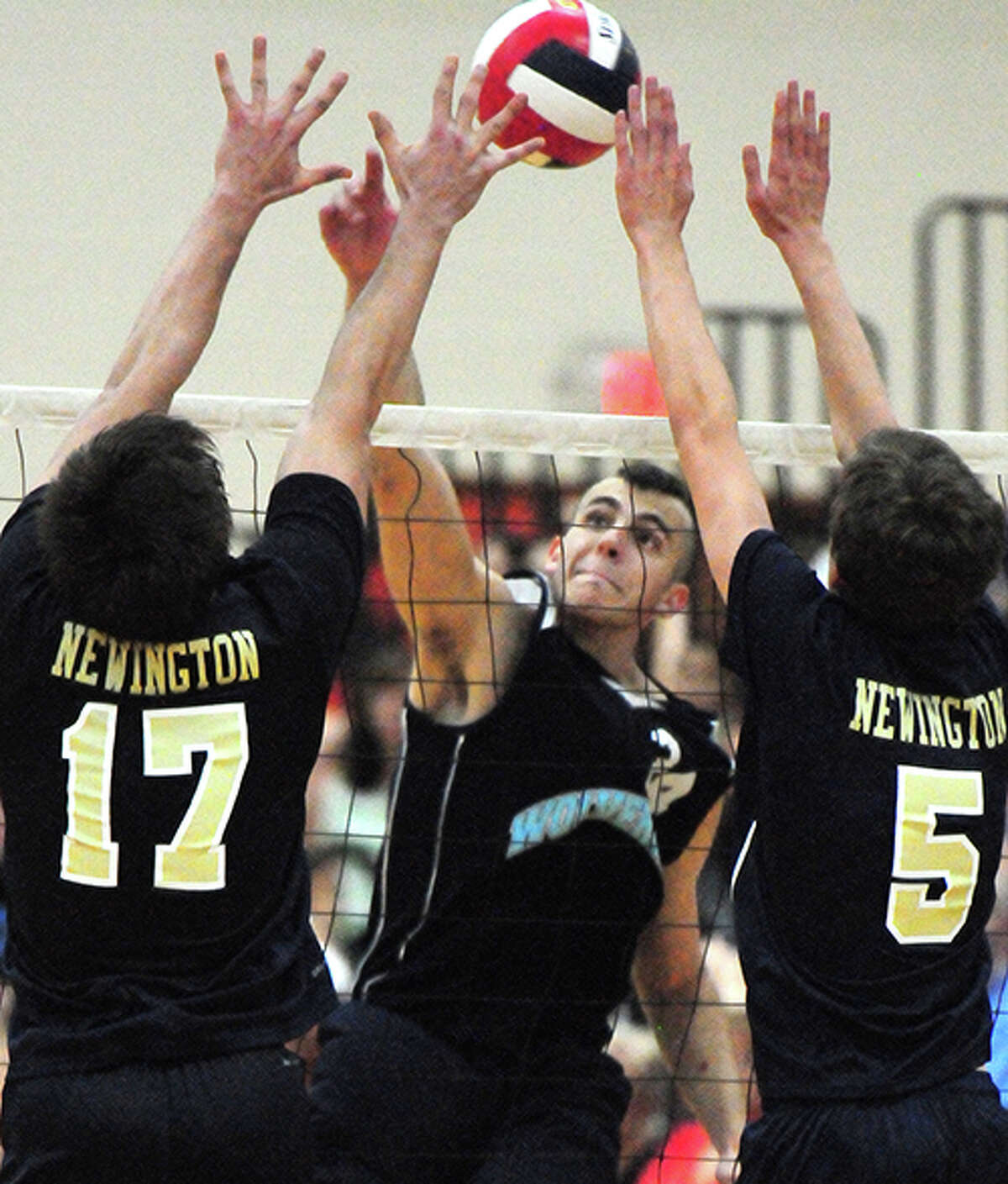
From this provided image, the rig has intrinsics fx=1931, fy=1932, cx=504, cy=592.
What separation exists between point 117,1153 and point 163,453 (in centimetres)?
102

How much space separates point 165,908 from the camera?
282 centimetres

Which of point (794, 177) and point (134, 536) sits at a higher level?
point (794, 177)

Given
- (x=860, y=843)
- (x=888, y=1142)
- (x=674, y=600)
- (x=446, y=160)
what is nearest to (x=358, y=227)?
(x=446, y=160)

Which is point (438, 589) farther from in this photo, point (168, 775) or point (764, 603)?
point (168, 775)

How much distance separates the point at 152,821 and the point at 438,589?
52.8 inches

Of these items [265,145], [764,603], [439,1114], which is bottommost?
[439,1114]

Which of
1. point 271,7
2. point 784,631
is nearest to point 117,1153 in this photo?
point 784,631

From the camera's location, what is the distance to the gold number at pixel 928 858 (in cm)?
297

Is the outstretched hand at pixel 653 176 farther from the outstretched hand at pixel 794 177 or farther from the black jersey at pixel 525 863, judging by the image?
the black jersey at pixel 525 863

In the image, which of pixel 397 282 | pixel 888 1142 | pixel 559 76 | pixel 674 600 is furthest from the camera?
pixel 674 600

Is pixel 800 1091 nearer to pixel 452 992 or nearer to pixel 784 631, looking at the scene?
pixel 784 631

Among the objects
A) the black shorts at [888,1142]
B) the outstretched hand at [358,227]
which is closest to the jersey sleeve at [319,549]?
the outstretched hand at [358,227]

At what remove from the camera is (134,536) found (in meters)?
2.81

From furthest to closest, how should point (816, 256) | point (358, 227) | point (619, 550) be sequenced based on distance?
point (619, 550) → point (358, 227) → point (816, 256)
